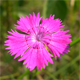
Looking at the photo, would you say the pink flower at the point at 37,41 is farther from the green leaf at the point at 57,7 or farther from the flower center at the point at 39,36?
the green leaf at the point at 57,7

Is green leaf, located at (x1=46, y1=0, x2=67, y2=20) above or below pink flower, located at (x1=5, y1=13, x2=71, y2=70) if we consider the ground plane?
above

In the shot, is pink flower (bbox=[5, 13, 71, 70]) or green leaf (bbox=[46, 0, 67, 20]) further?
green leaf (bbox=[46, 0, 67, 20])

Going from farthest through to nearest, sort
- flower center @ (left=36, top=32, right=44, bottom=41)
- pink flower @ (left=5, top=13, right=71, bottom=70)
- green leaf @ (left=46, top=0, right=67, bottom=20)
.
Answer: green leaf @ (left=46, top=0, right=67, bottom=20) → flower center @ (left=36, top=32, right=44, bottom=41) → pink flower @ (left=5, top=13, right=71, bottom=70)

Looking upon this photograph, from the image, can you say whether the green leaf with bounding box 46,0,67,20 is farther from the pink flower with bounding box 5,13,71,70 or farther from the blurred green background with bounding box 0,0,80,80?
the pink flower with bounding box 5,13,71,70

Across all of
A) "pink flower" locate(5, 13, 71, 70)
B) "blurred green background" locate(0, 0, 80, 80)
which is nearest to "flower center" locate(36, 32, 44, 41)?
"pink flower" locate(5, 13, 71, 70)

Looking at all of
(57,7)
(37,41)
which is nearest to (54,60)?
(57,7)

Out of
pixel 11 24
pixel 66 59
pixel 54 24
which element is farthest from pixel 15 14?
pixel 54 24

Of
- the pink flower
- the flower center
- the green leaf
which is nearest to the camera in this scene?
the pink flower

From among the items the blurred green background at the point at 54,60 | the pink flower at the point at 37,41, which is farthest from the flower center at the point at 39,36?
the blurred green background at the point at 54,60

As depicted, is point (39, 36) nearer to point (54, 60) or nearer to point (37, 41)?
point (37, 41)
